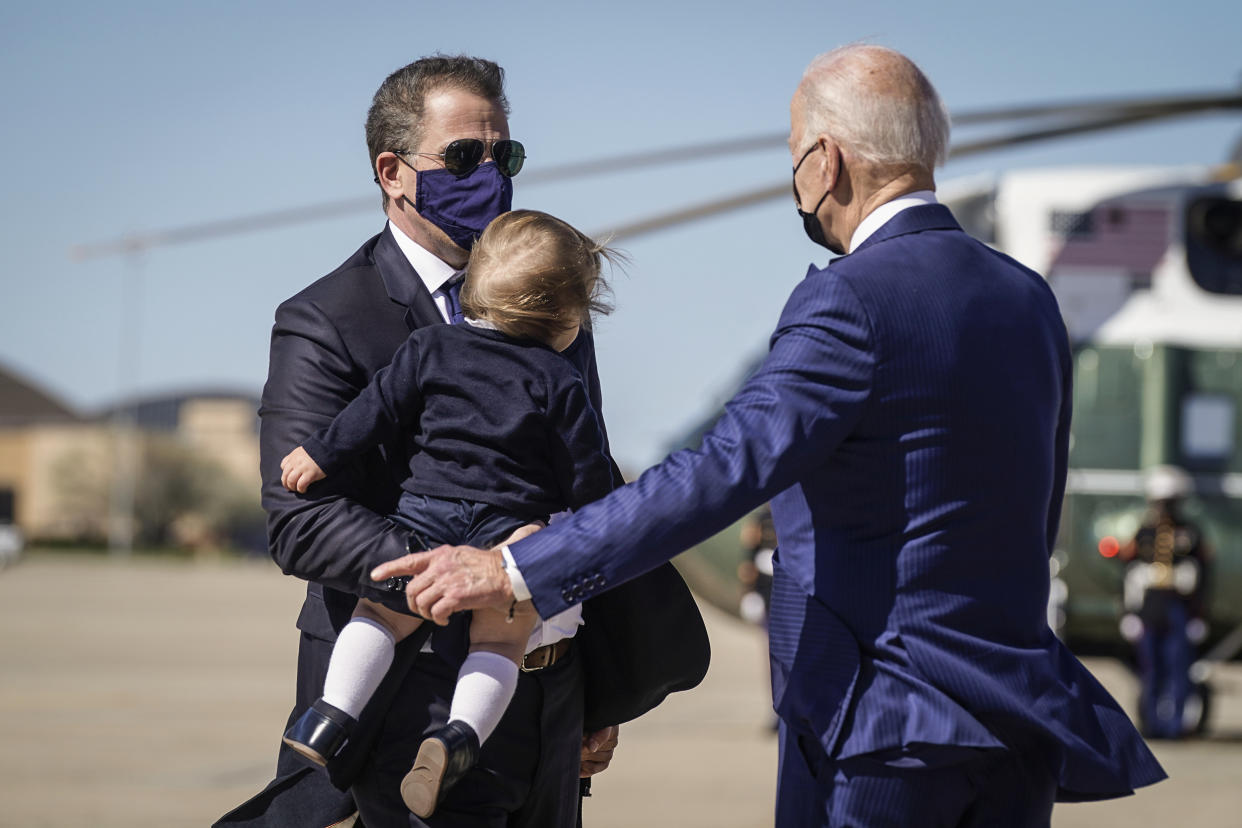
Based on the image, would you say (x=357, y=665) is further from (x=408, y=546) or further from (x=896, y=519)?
(x=896, y=519)

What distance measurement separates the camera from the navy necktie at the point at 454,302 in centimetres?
Result: 265

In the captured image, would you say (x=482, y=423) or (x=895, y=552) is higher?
(x=482, y=423)

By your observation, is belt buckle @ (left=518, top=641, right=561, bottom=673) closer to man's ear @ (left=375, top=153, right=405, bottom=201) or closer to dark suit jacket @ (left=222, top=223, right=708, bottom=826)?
dark suit jacket @ (left=222, top=223, right=708, bottom=826)

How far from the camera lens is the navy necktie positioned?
2.65 metres

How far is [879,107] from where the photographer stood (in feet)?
8.00

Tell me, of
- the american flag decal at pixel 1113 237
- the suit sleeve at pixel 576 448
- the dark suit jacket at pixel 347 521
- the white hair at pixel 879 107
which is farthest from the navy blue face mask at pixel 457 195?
the american flag decal at pixel 1113 237

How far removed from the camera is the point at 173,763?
25.6ft

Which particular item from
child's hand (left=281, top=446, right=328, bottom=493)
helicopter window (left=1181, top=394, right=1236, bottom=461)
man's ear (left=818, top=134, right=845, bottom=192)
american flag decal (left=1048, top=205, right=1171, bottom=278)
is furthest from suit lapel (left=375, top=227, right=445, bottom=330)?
helicopter window (left=1181, top=394, right=1236, bottom=461)

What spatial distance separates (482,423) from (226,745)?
6695mm

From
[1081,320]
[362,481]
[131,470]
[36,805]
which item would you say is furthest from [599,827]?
[131,470]

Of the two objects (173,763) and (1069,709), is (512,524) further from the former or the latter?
(173,763)

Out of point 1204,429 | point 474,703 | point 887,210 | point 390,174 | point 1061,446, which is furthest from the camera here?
point 1204,429

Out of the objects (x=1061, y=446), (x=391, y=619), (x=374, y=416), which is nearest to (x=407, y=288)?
(x=374, y=416)

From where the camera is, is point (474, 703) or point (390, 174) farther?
point (390, 174)
